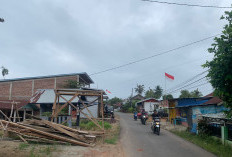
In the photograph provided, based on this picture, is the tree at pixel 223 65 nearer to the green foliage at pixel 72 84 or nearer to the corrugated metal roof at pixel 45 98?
the corrugated metal roof at pixel 45 98

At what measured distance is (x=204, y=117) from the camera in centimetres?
1236

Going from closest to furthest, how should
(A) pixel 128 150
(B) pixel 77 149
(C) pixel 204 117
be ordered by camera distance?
1. (B) pixel 77 149
2. (A) pixel 128 150
3. (C) pixel 204 117

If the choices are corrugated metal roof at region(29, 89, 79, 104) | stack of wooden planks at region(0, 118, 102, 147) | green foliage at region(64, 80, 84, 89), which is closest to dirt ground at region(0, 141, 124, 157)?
stack of wooden planks at region(0, 118, 102, 147)

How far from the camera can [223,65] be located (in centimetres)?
619

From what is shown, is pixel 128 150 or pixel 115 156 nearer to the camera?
pixel 115 156

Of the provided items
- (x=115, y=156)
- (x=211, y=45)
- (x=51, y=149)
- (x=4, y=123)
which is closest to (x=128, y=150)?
(x=115, y=156)

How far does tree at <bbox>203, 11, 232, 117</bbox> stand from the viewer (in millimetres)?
6102

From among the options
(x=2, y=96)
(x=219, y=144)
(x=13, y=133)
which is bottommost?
(x=219, y=144)

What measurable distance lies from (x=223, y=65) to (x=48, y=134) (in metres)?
7.60

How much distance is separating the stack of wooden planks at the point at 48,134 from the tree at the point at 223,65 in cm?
592

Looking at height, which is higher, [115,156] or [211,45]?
[211,45]

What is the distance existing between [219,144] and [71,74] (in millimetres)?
22738

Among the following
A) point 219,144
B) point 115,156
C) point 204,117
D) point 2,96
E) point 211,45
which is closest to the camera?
point 211,45

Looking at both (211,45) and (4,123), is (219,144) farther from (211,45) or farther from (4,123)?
(4,123)
